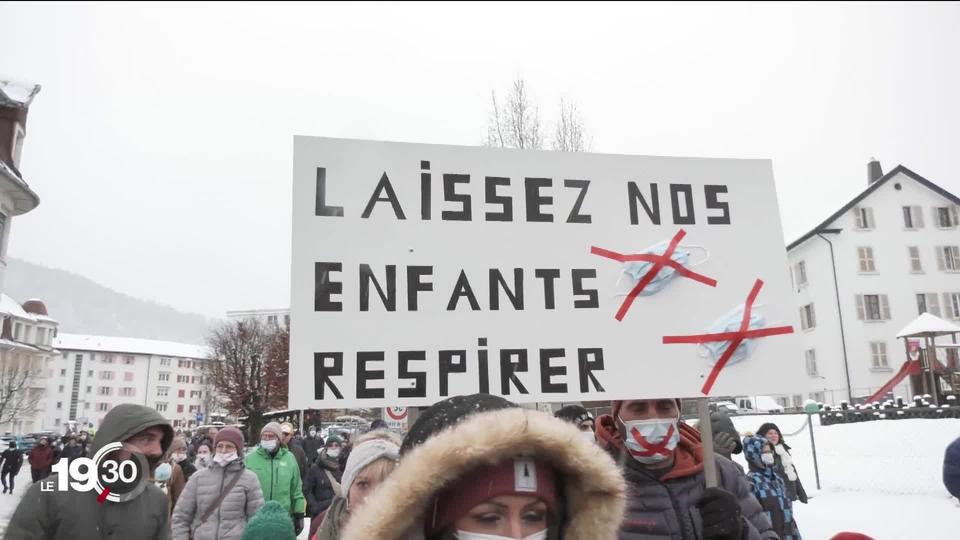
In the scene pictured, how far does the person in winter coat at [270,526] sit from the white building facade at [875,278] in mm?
35566

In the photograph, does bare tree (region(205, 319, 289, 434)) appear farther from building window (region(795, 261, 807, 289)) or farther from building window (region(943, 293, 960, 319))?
building window (region(943, 293, 960, 319))

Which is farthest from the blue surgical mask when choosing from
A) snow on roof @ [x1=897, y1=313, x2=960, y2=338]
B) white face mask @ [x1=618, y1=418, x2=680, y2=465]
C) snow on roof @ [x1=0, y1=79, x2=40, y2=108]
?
snow on roof @ [x1=0, y1=79, x2=40, y2=108]

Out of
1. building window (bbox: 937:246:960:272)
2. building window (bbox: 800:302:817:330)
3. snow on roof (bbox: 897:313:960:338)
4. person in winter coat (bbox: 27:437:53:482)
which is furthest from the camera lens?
building window (bbox: 800:302:817:330)

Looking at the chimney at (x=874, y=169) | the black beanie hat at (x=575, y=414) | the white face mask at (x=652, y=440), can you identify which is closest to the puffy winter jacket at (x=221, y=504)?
the black beanie hat at (x=575, y=414)

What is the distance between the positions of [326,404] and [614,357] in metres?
1.36

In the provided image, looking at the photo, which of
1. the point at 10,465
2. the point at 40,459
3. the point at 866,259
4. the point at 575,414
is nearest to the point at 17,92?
the point at 10,465

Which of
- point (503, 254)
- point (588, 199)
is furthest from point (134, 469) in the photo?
point (588, 199)

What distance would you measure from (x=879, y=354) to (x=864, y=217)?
8008 mm

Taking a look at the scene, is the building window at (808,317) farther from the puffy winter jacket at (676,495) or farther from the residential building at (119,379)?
the residential building at (119,379)

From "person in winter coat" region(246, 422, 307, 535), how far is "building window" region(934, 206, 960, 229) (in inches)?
1573

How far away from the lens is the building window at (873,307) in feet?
110

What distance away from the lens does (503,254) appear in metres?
3.03

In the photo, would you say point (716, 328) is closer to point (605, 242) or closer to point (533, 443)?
point (605, 242)

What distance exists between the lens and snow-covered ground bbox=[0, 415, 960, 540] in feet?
31.7
